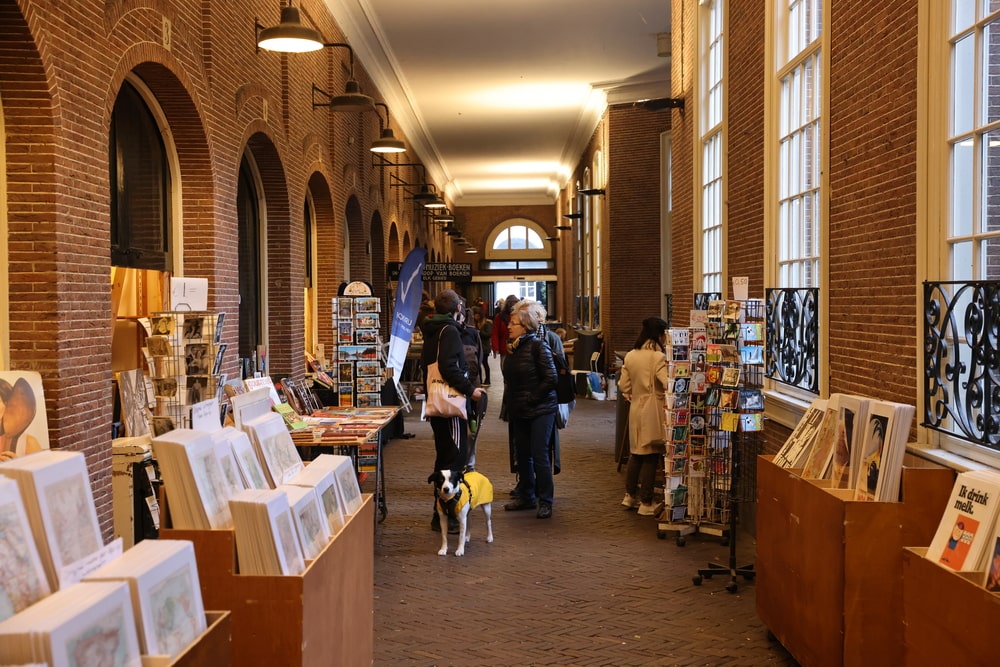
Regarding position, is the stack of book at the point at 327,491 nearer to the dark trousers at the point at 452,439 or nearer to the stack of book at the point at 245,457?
Answer: the stack of book at the point at 245,457

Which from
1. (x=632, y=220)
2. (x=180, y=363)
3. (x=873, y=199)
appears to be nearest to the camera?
(x=180, y=363)

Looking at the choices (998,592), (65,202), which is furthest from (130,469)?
(998,592)

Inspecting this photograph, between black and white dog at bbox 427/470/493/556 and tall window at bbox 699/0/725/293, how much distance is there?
3.57m

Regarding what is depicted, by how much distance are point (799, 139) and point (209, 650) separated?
568 cm

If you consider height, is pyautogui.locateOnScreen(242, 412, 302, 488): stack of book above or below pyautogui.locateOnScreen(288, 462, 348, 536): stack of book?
above

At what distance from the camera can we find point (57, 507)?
2.24 meters

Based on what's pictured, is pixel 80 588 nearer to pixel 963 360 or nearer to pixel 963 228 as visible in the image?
pixel 963 360

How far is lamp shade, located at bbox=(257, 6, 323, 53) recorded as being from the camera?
719 centimetres

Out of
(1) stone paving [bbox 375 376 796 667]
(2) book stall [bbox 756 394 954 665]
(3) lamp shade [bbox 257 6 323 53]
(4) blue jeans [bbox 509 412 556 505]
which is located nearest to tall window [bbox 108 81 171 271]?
(3) lamp shade [bbox 257 6 323 53]

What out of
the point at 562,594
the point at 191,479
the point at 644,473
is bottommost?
the point at 562,594

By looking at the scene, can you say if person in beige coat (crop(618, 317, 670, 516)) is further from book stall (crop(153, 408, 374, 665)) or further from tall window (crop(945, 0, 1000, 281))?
book stall (crop(153, 408, 374, 665))

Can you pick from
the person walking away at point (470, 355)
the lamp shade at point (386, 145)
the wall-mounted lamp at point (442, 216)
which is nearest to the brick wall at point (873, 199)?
the person walking away at point (470, 355)

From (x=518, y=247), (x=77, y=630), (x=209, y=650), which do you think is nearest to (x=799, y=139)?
(x=209, y=650)

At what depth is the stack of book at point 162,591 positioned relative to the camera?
2.19 metres
